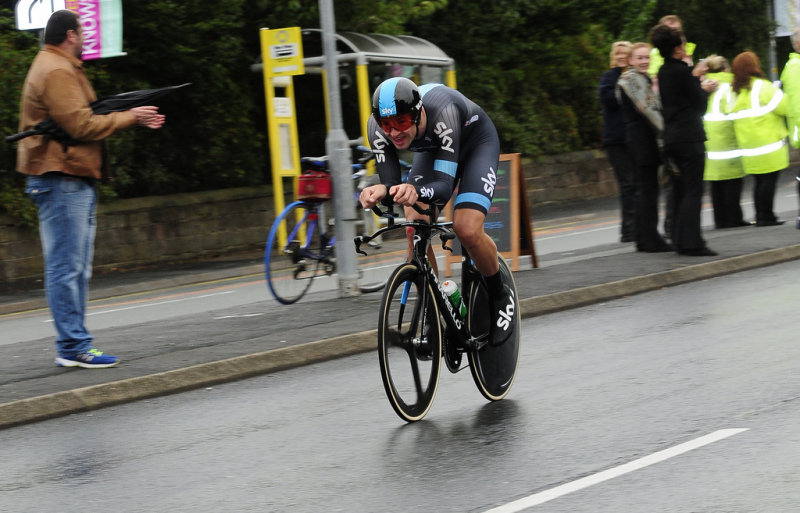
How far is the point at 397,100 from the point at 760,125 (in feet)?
34.1

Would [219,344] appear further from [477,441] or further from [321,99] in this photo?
[321,99]

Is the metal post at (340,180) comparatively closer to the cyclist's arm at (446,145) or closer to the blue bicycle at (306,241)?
the blue bicycle at (306,241)

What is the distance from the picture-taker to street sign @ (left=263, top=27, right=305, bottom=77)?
52.3 feet

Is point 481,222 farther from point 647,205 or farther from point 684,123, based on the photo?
point 647,205

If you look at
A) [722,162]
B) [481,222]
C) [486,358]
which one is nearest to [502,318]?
[486,358]

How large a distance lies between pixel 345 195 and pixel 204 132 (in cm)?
1043

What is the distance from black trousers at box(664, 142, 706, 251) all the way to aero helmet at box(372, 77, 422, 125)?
671 cm

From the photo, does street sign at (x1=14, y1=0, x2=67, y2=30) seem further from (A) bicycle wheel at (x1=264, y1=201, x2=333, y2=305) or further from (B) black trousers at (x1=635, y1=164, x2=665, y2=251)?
(B) black trousers at (x1=635, y1=164, x2=665, y2=251)

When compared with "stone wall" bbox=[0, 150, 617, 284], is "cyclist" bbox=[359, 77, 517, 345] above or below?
above

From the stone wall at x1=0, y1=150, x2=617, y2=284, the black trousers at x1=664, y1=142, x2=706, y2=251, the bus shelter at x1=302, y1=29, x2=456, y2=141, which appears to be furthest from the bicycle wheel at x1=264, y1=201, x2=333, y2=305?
the bus shelter at x1=302, y1=29, x2=456, y2=141

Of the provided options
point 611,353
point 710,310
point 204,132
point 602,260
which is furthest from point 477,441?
point 204,132

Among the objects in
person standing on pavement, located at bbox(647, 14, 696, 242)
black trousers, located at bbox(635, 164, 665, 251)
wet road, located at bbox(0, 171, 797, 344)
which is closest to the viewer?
wet road, located at bbox(0, 171, 797, 344)

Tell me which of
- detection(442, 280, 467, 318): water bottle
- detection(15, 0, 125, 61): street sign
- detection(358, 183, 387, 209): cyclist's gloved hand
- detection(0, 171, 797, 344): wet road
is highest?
detection(15, 0, 125, 61): street sign

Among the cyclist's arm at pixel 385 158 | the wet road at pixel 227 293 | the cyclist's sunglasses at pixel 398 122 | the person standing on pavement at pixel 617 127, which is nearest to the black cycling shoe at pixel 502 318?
the cyclist's arm at pixel 385 158
